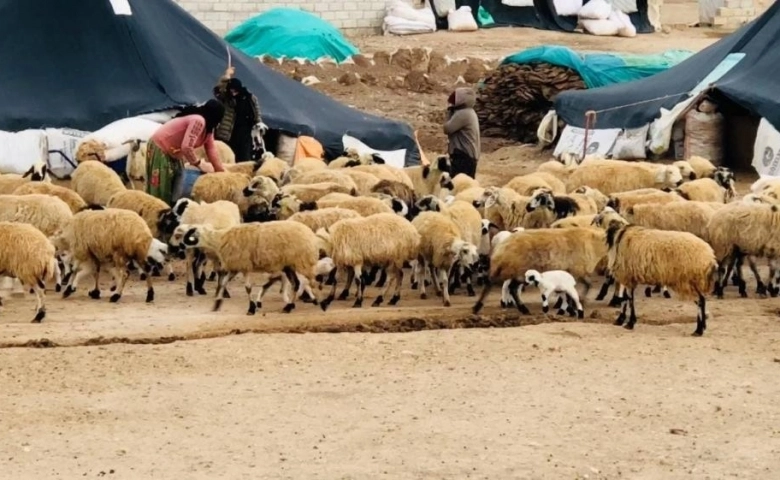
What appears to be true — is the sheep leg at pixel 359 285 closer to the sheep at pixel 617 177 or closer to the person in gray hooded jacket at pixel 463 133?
the sheep at pixel 617 177

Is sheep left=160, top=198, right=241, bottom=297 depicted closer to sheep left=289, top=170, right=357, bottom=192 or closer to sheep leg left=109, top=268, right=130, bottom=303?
sheep leg left=109, top=268, right=130, bottom=303

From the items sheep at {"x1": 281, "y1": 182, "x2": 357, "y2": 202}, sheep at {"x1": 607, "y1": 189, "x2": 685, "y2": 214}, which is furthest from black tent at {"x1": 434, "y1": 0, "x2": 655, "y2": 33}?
sheep at {"x1": 607, "y1": 189, "x2": 685, "y2": 214}

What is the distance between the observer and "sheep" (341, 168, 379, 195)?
61.6ft

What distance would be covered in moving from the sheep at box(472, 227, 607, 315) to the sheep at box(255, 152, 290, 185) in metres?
4.86

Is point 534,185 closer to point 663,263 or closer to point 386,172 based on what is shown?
point 386,172

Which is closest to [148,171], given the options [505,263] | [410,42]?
[505,263]

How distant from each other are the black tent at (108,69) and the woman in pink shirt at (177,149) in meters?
3.08

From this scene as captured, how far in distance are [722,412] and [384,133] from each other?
12.9 meters

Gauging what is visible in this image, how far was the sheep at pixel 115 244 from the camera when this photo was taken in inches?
610

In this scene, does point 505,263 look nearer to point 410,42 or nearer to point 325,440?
point 325,440

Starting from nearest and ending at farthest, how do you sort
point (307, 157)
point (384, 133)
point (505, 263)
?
1. point (505, 263)
2. point (307, 157)
3. point (384, 133)

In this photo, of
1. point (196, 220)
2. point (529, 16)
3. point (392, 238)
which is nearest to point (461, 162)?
point (196, 220)

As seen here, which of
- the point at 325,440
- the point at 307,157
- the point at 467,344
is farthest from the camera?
the point at 307,157

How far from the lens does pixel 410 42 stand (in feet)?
126
